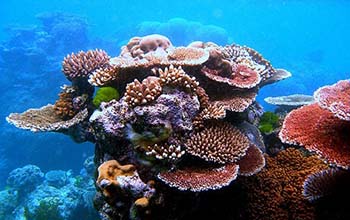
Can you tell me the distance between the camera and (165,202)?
12.4 feet

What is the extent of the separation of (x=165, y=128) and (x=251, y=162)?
4.33 feet

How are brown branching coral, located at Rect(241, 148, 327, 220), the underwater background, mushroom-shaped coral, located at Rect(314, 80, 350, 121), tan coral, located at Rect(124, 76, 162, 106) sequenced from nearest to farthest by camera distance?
mushroom-shaped coral, located at Rect(314, 80, 350, 121) → tan coral, located at Rect(124, 76, 162, 106) → brown branching coral, located at Rect(241, 148, 327, 220) → the underwater background

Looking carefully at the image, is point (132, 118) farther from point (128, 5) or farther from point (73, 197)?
point (128, 5)

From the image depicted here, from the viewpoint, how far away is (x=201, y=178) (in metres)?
3.69

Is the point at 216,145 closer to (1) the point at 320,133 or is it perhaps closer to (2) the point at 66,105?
(1) the point at 320,133

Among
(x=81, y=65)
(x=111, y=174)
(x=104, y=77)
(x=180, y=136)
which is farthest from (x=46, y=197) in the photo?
(x=180, y=136)

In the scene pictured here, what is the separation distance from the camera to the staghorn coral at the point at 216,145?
12.8ft

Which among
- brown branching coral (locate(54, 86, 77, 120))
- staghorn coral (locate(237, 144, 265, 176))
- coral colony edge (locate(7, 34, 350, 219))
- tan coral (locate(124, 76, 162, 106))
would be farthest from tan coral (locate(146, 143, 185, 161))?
brown branching coral (locate(54, 86, 77, 120))

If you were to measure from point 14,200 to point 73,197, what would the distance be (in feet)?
12.0

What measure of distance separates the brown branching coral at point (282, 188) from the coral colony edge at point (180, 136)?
0.8 inches

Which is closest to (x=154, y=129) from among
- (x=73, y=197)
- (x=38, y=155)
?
(x=73, y=197)

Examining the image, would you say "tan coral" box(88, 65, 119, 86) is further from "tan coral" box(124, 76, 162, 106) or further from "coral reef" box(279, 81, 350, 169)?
"coral reef" box(279, 81, 350, 169)

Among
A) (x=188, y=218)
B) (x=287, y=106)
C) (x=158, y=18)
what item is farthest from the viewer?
(x=158, y=18)

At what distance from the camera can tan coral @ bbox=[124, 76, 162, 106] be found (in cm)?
388
